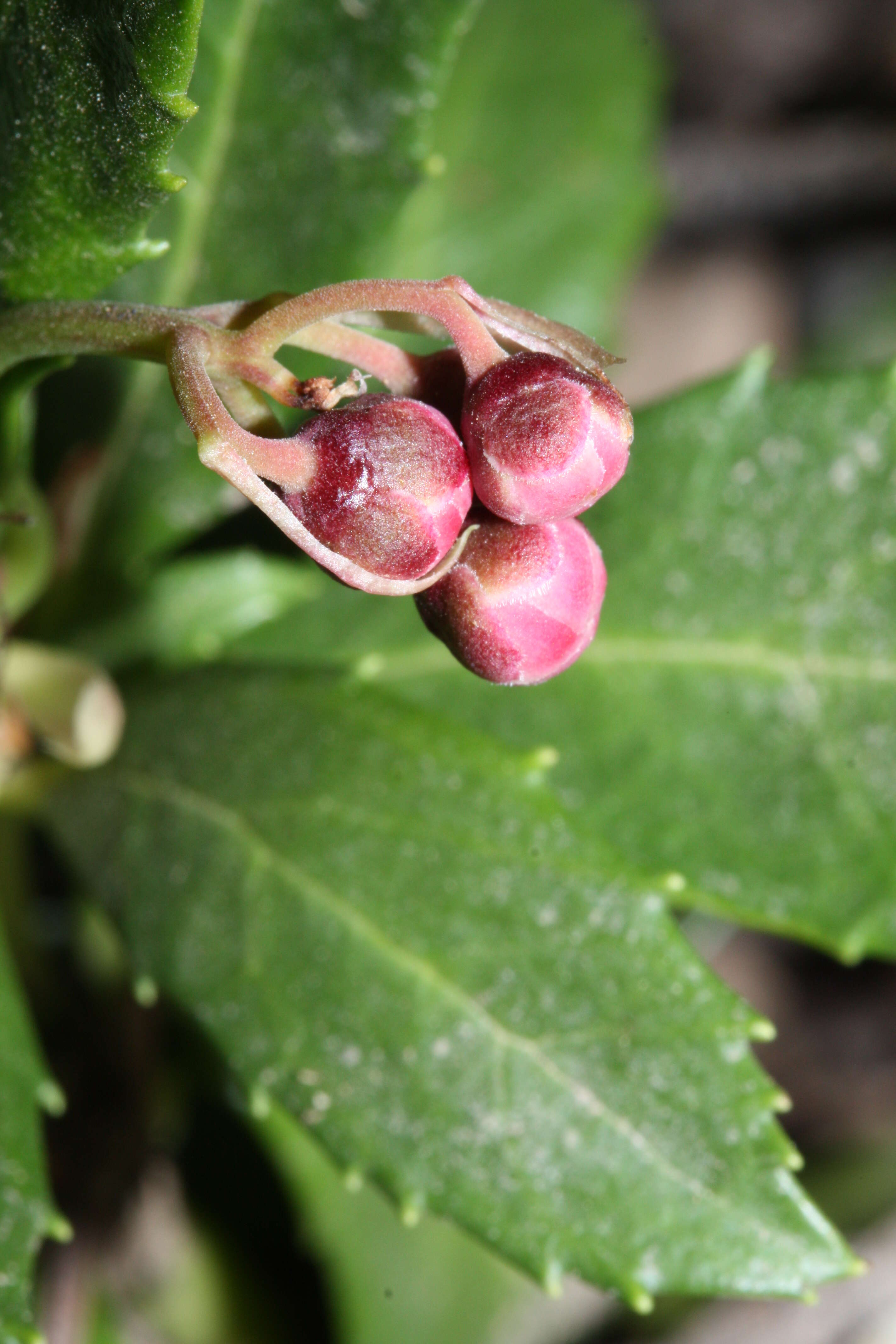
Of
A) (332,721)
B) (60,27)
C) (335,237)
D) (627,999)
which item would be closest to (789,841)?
(627,999)

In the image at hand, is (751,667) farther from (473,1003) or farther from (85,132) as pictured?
(85,132)

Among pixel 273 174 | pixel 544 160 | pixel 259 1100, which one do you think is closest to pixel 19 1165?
pixel 259 1100

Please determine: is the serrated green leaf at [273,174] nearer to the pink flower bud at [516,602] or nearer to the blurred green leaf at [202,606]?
the blurred green leaf at [202,606]

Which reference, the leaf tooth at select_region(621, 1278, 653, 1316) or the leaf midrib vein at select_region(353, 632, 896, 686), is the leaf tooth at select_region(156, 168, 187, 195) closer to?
the leaf midrib vein at select_region(353, 632, 896, 686)

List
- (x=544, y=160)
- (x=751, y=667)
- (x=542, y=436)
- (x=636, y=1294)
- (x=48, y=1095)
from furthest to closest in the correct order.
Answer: (x=544, y=160)
(x=751, y=667)
(x=48, y=1095)
(x=636, y=1294)
(x=542, y=436)

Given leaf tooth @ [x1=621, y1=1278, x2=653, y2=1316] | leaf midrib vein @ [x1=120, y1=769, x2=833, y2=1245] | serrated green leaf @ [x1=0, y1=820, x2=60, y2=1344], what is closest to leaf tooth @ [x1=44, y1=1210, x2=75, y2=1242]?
serrated green leaf @ [x1=0, y1=820, x2=60, y2=1344]

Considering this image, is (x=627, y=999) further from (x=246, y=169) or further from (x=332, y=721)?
(x=246, y=169)

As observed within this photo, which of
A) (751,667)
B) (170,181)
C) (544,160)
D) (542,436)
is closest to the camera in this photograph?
(542,436)

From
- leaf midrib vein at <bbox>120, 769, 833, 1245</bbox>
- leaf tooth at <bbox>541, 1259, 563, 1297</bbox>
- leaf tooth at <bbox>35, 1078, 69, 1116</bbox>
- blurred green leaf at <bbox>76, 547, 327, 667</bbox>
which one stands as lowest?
leaf tooth at <bbox>35, 1078, 69, 1116</bbox>

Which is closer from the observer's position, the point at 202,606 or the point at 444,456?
the point at 444,456
